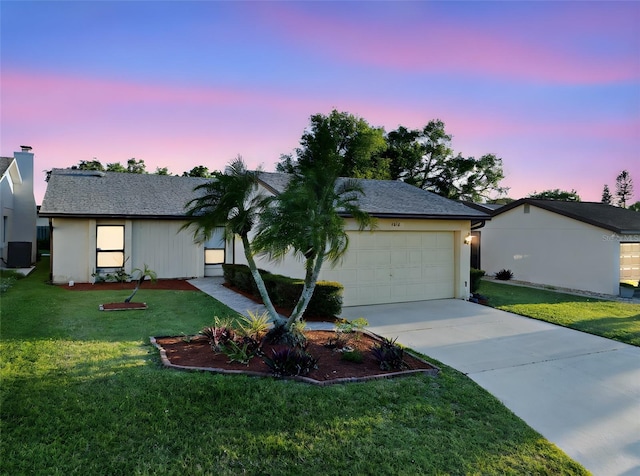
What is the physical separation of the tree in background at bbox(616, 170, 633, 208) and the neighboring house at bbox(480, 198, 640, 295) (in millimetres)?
55953

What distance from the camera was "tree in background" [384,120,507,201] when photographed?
36.2 meters

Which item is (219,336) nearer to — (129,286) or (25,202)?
(129,286)

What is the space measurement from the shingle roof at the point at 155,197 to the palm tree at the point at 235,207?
4.18 metres

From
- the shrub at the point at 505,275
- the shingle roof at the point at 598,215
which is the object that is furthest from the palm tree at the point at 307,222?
the shrub at the point at 505,275

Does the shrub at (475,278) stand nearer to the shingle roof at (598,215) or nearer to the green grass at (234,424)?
the shingle roof at (598,215)

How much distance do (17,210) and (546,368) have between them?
22902 millimetres

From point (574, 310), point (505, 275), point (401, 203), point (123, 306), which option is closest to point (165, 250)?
point (123, 306)

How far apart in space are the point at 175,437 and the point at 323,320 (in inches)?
239

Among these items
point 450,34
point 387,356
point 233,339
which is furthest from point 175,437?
point 450,34

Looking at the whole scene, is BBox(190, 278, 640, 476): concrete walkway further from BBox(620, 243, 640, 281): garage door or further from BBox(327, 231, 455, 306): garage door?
BBox(620, 243, 640, 281): garage door

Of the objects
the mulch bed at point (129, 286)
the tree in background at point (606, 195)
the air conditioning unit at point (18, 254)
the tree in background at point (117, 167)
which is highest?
the tree in background at point (606, 195)

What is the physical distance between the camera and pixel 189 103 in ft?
43.5

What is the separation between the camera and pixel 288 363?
222 inches

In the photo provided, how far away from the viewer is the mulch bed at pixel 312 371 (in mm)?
5641
